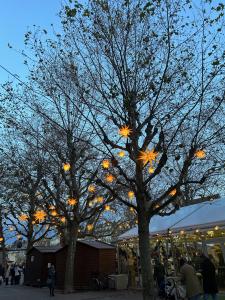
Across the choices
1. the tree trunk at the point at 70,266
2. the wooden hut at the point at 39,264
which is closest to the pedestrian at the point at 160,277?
the tree trunk at the point at 70,266

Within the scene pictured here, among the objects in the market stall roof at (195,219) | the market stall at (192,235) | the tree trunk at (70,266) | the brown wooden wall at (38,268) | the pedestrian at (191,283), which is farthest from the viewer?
the brown wooden wall at (38,268)

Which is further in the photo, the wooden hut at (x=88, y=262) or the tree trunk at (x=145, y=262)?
the wooden hut at (x=88, y=262)

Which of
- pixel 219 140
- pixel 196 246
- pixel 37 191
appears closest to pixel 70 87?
pixel 219 140

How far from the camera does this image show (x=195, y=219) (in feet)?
48.1

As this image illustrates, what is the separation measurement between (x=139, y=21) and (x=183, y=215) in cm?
909

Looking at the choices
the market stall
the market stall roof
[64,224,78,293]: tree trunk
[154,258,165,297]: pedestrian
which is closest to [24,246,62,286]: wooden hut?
[64,224,78,293]: tree trunk

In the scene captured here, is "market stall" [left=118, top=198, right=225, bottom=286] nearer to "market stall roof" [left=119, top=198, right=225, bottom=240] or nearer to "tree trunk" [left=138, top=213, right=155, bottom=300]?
"market stall roof" [left=119, top=198, right=225, bottom=240]

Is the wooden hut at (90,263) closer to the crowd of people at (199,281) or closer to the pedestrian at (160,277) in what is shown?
the pedestrian at (160,277)

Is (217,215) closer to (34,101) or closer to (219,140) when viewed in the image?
(219,140)

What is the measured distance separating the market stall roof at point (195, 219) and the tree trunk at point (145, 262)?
4012 millimetres

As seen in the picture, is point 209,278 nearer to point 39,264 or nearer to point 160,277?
point 160,277

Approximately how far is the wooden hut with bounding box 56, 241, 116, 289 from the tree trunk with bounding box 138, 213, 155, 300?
1092 cm

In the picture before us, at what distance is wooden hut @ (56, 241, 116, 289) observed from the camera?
807 inches

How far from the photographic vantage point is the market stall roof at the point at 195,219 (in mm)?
13617
